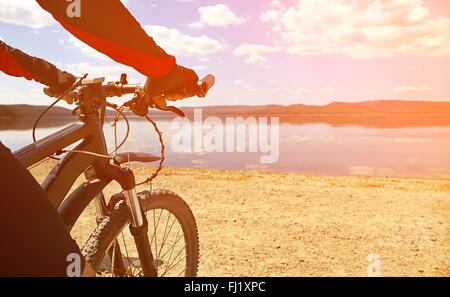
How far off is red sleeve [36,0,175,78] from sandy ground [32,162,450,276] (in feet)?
9.97

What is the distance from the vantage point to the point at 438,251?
14.4 feet

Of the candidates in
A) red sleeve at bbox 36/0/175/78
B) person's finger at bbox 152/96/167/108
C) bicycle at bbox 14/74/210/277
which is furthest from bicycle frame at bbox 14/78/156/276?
red sleeve at bbox 36/0/175/78

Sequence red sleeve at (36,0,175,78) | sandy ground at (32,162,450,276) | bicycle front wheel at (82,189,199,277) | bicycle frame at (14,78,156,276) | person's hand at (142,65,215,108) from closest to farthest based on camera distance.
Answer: red sleeve at (36,0,175,78)
person's hand at (142,65,215,108)
bicycle frame at (14,78,156,276)
bicycle front wheel at (82,189,199,277)
sandy ground at (32,162,450,276)

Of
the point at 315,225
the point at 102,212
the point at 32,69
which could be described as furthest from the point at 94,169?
the point at 315,225

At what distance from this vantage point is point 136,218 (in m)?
1.98

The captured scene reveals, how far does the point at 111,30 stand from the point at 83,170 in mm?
890

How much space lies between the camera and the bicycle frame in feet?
5.34

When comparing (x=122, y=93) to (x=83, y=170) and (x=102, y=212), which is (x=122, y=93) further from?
(x=102, y=212)

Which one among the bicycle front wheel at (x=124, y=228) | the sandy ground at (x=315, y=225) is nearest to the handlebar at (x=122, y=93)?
the bicycle front wheel at (x=124, y=228)

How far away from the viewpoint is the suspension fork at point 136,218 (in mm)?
1896

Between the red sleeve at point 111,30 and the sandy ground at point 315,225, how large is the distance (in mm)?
3040

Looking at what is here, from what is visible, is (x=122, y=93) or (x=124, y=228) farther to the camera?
(x=124, y=228)

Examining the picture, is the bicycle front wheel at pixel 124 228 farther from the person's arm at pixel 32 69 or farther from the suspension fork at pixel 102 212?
the person's arm at pixel 32 69

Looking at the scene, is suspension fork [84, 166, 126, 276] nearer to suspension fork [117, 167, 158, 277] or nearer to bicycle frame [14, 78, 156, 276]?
bicycle frame [14, 78, 156, 276]
